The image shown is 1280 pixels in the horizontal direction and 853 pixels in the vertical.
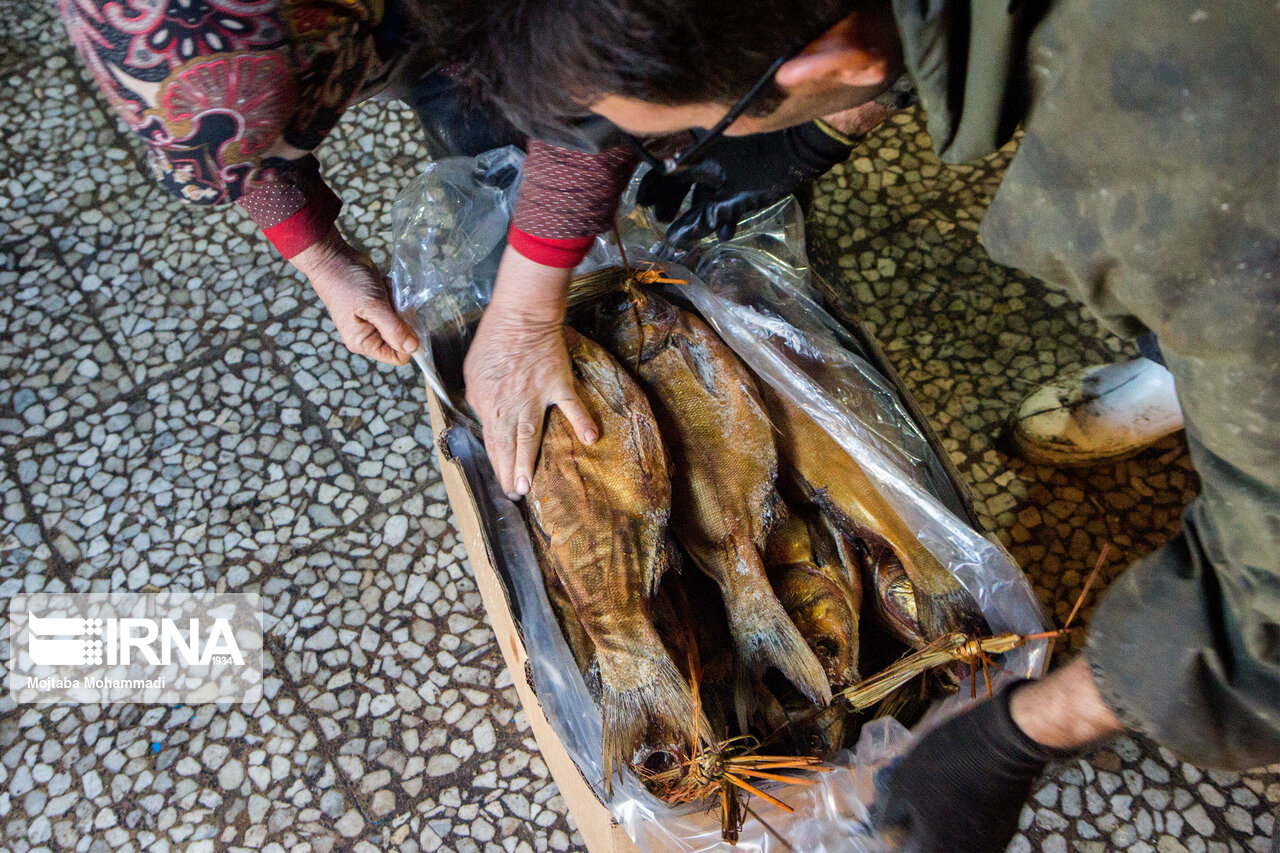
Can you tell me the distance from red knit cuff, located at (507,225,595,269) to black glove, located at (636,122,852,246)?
392 mm

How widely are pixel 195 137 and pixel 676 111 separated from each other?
629 millimetres

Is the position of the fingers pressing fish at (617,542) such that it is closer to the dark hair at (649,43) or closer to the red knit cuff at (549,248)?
the red knit cuff at (549,248)

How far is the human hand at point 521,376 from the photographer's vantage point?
4.47ft

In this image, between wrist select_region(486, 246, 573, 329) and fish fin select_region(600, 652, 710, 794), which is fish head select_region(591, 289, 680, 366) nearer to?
wrist select_region(486, 246, 573, 329)

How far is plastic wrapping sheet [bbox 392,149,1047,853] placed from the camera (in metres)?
1.23

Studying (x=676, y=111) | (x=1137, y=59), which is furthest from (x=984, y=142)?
(x=676, y=111)

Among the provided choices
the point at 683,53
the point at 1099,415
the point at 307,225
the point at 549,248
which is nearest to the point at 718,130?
the point at 683,53

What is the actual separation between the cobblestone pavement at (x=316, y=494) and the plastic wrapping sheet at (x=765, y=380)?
0.26m

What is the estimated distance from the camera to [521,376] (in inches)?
54.1

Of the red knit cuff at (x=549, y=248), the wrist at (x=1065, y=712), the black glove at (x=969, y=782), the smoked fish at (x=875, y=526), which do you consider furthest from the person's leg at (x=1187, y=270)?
the red knit cuff at (x=549, y=248)

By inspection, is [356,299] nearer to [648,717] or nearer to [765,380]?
[765,380]

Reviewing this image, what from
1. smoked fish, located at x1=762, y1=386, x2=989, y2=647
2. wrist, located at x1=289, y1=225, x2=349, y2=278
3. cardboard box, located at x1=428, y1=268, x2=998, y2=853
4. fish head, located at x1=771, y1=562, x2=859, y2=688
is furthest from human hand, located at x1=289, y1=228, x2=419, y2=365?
fish head, located at x1=771, y1=562, x2=859, y2=688

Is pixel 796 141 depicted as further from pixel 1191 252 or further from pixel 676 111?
pixel 1191 252

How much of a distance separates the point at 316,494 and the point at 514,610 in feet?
2.82
